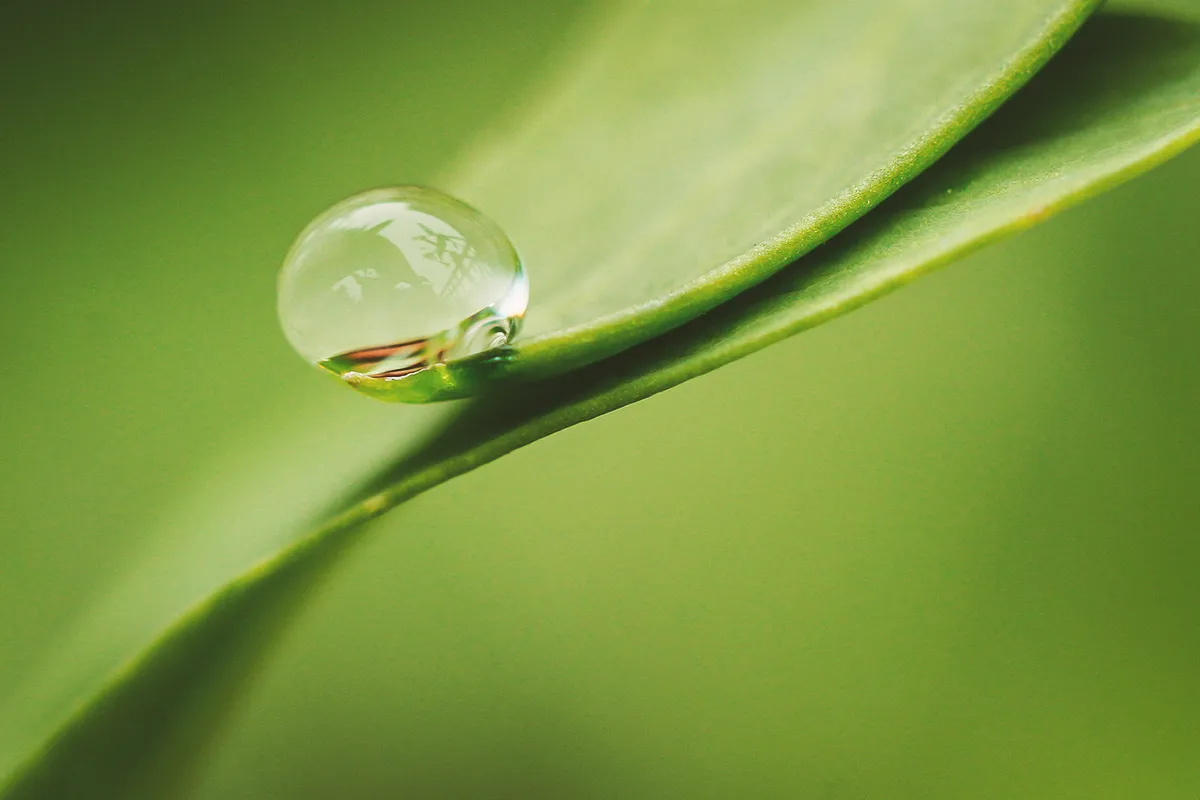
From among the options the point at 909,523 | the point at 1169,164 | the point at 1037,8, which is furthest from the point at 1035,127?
the point at 1169,164

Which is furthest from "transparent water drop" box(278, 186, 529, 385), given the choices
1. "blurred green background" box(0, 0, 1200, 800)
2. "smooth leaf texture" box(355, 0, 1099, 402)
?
"blurred green background" box(0, 0, 1200, 800)

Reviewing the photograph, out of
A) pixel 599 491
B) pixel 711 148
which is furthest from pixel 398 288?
pixel 599 491

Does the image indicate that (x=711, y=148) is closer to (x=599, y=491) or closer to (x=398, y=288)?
(x=398, y=288)

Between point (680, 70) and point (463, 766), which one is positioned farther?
point (463, 766)

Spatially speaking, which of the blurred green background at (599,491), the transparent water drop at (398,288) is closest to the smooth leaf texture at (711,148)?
the transparent water drop at (398,288)

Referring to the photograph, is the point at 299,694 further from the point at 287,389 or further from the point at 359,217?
the point at 359,217

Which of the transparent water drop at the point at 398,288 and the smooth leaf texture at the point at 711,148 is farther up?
the smooth leaf texture at the point at 711,148

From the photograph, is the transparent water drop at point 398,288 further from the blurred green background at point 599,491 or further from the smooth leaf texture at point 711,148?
the blurred green background at point 599,491
